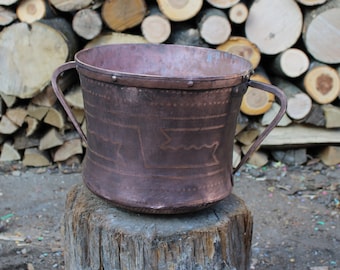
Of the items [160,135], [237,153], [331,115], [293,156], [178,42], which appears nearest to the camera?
[160,135]

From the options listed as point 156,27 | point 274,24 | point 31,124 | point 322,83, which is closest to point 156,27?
point 156,27

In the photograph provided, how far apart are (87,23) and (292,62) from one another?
47.3 inches

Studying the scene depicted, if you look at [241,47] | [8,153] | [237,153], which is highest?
[241,47]

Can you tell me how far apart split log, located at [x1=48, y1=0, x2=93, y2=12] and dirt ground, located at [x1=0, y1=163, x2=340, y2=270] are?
3.25 ft

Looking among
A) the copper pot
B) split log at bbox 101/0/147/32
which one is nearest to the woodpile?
split log at bbox 101/0/147/32

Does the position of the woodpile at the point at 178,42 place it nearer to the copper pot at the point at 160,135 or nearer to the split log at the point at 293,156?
the split log at the point at 293,156

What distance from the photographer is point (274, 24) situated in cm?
316

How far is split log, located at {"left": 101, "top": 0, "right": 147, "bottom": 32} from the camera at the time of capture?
297cm

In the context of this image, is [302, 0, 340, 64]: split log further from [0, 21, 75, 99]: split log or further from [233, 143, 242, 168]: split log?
[0, 21, 75, 99]: split log

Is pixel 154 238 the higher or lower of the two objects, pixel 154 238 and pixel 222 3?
the lower

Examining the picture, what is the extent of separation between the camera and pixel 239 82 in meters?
1.52

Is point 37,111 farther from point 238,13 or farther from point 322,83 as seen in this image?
point 322,83

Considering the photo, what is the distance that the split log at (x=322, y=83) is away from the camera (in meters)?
3.26

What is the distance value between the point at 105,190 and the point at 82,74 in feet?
1.12
